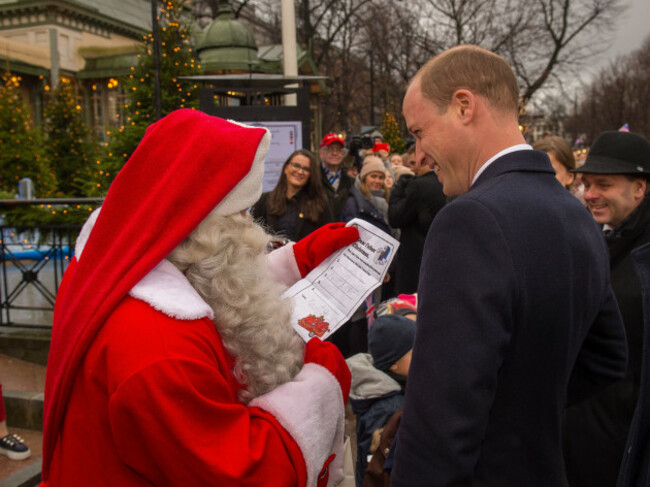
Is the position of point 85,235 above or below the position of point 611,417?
above

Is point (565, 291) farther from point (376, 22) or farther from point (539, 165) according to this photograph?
point (376, 22)

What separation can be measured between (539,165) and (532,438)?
745mm

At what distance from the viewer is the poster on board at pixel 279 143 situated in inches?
238

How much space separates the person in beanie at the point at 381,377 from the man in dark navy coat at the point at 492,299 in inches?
45.8

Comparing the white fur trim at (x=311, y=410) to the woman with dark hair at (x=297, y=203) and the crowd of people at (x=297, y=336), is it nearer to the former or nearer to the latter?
the crowd of people at (x=297, y=336)

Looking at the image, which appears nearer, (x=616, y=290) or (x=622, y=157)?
(x=616, y=290)

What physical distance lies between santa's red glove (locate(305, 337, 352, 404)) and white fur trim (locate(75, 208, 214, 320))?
43cm

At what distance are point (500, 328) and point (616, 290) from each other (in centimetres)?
156

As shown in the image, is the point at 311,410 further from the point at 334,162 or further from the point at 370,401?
the point at 334,162

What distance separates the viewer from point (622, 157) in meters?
2.75

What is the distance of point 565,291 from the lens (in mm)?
1316

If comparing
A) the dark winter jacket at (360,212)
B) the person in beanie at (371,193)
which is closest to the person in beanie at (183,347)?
the dark winter jacket at (360,212)

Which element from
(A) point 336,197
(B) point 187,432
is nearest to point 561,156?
(A) point 336,197

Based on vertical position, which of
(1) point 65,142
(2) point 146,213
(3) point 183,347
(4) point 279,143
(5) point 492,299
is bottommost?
(3) point 183,347
